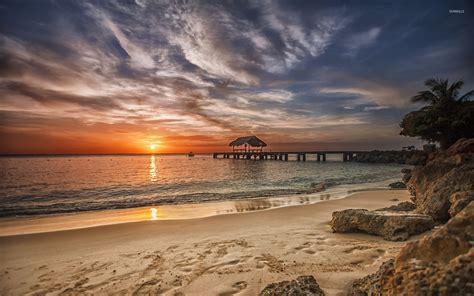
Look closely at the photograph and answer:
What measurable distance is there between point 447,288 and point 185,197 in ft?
46.5

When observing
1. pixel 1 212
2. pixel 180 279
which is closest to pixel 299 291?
pixel 180 279

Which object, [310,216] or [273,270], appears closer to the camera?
[273,270]

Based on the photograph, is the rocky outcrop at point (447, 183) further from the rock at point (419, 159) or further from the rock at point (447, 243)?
the rock at point (419, 159)

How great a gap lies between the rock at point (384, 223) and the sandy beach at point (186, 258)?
0.24 m

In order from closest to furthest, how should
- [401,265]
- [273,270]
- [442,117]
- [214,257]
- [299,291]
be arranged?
[401,265] → [299,291] → [273,270] → [214,257] → [442,117]

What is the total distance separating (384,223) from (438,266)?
4191 millimetres

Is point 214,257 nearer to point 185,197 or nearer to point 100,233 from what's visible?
point 100,233

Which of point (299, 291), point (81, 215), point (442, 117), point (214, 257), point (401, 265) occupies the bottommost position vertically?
point (81, 215)

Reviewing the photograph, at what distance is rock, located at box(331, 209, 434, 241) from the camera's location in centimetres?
514

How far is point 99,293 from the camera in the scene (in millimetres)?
3607

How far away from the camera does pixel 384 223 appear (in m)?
5.43

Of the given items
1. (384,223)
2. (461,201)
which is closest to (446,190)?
(461,201)

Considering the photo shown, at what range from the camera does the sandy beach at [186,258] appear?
368cm

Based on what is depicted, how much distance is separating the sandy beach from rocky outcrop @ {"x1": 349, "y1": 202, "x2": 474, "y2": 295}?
1.45 m
